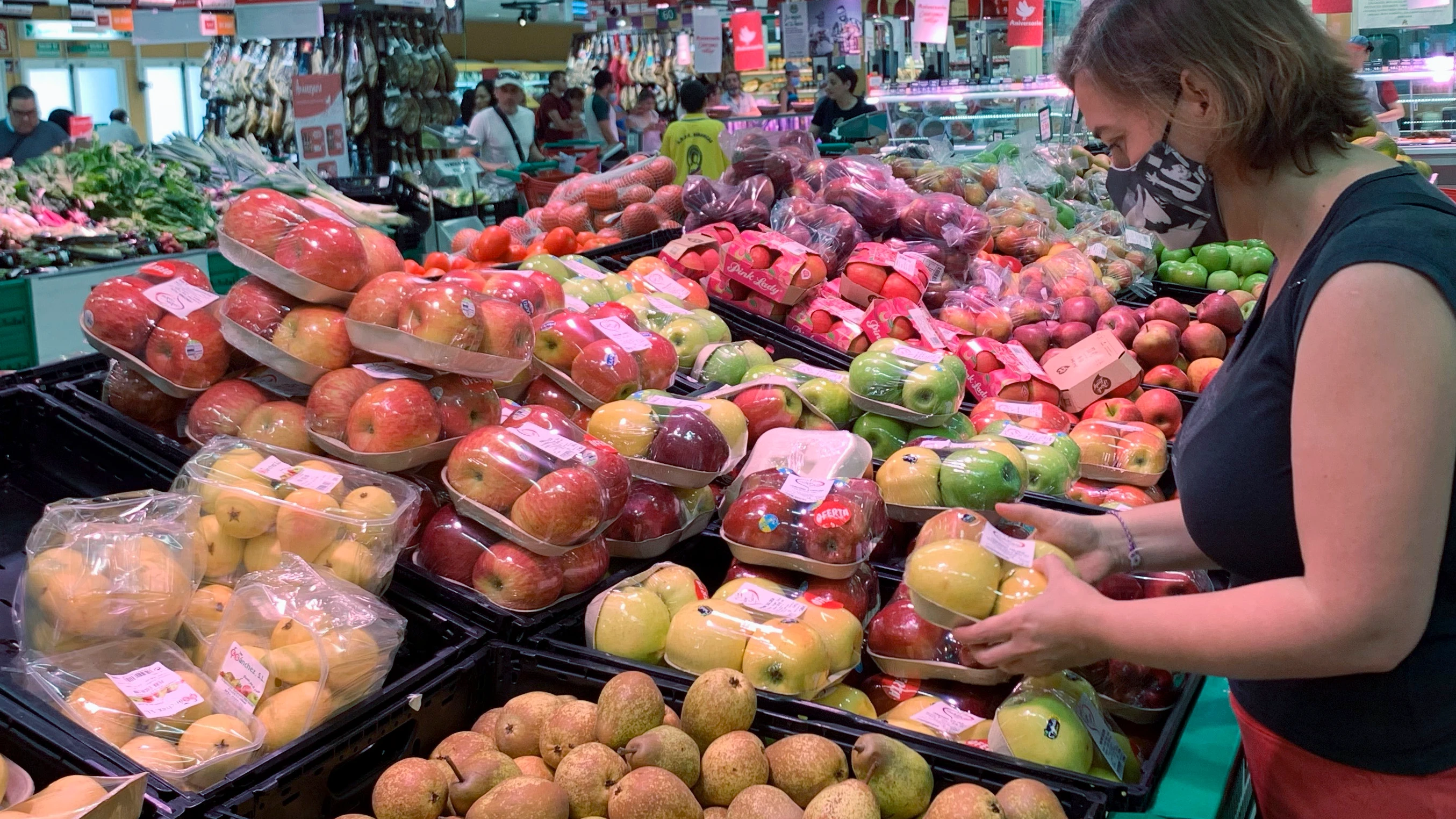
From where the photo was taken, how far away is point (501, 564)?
6.35 feet

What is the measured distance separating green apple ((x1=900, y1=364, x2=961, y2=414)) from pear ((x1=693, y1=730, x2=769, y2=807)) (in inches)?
47.3

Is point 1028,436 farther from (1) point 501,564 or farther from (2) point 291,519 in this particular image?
(2) point 291,519

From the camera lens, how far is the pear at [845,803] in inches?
52.5

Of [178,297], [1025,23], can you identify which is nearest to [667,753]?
[178,297]

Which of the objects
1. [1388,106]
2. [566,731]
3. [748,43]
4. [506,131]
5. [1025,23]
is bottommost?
[566,731]

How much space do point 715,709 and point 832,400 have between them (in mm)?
1231

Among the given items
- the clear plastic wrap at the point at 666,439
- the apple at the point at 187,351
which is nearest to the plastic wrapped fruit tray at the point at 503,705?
the clear plastic wrap at the point at 666,439

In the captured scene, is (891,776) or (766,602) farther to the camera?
(766,602)

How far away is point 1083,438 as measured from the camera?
2.65 m

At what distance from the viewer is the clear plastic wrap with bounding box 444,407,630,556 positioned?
1.92 meters

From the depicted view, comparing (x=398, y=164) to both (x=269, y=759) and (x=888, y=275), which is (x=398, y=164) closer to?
(x=888, y=275)

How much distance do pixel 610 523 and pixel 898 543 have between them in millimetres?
596

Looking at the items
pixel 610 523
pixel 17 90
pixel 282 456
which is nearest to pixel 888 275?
pixel 610 523

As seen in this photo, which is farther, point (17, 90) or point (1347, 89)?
point (17, 90)
